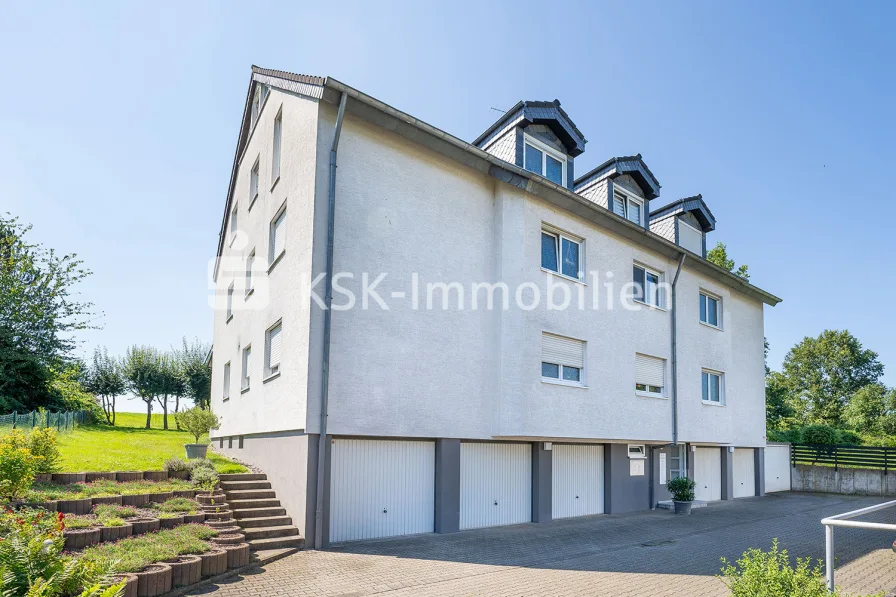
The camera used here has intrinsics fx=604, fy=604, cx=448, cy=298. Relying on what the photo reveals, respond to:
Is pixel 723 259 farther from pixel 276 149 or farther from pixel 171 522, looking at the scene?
pixel 171 522

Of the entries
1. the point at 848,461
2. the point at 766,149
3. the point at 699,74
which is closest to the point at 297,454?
the point at 699,74

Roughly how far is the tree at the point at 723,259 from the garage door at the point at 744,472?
1368cm

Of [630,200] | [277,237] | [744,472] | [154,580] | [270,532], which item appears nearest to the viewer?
[154,580]

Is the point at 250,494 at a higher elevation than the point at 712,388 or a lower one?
lower

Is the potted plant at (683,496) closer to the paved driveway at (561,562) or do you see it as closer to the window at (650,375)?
the paved driveway at (561,562)

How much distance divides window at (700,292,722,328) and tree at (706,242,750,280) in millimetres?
13917

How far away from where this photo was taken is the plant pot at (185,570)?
25.7 ft

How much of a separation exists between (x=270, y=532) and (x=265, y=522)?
1.41ft

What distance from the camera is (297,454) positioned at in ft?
37.4

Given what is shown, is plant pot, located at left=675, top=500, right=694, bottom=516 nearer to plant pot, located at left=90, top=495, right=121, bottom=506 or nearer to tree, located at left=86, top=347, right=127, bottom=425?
plant pot, located at left=90, top=495, right=121, bottom=506

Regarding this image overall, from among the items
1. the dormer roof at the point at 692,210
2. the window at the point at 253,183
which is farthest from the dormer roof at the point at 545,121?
the window at the point at 253,183

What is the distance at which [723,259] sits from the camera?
117 feet

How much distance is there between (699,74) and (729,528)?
36.7ft

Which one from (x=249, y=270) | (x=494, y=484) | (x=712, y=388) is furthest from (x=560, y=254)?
(x=712, y=388)
